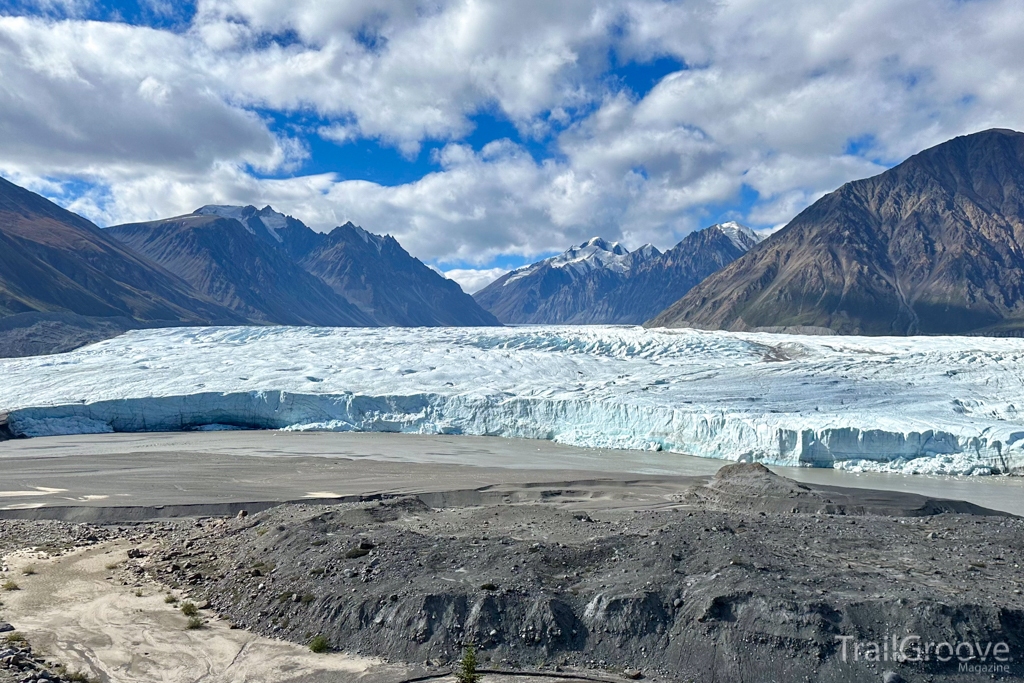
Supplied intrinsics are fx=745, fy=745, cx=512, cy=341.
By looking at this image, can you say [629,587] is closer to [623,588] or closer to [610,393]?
[623,588]

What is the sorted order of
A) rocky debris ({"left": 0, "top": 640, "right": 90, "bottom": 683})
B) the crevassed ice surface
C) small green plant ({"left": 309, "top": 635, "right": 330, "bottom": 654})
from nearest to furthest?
rocky debris ({"left": 0, "top": 640, "right": 90, "bottom": 683})
small green plant ({"left": 309, "top": 635, "right": 330, "bottom": 654})
the crevassed ice surface

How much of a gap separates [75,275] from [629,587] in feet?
488

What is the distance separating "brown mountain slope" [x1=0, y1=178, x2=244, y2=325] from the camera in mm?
114812

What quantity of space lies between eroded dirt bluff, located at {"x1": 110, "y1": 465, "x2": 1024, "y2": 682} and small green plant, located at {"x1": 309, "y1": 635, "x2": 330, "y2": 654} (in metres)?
0.15

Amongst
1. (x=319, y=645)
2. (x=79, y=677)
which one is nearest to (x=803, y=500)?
(x=319, y=645)

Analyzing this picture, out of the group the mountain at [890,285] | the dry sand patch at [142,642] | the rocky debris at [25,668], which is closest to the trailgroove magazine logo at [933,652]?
the dry sand patch at [142,642]

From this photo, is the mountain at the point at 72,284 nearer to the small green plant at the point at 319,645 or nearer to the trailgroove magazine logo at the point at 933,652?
the small green plant at the point at 319,645

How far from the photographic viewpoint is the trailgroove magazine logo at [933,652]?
362 inches

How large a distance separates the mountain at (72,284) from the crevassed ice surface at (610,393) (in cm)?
2272

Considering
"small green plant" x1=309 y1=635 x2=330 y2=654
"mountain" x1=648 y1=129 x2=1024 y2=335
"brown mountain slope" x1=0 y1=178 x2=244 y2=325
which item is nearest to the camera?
"small green plant" x1=309 y1=635 x2=330 y2=654

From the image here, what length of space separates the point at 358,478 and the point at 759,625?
15.5 meters

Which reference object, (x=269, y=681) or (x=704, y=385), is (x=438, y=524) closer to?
(x=269, y=681)

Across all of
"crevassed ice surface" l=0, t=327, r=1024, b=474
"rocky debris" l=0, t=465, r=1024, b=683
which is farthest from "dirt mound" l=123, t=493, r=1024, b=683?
"crevassed ice surface" l=0, t=327, r=1024, b=474

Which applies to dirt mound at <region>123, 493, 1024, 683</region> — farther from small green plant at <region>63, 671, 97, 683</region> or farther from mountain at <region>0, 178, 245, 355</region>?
mountain at <region>0, 178, 245, 355</region>
